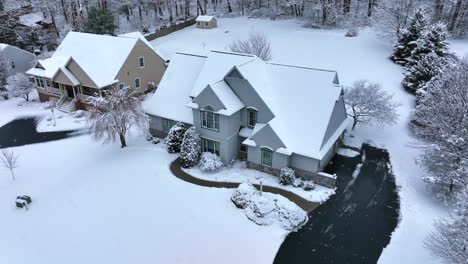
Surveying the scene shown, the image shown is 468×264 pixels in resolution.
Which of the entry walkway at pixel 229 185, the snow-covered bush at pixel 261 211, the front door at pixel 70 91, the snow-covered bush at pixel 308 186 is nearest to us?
the snow-covered bush at pixel 261 211

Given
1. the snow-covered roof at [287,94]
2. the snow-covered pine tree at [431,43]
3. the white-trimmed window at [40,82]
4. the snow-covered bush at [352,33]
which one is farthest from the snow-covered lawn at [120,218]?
the snow-covered bush at [352,33]

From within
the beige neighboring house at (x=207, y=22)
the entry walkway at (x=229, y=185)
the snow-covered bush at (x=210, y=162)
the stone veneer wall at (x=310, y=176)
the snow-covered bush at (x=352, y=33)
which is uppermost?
the beige neighboring house at (x=207, y=22)

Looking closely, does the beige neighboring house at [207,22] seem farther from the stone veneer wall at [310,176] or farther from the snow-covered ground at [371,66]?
the stone veneer wall at [310,176]

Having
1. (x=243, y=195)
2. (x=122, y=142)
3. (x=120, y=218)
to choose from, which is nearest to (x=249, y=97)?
(x=243, y=195)

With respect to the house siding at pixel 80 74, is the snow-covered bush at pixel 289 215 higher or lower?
lower

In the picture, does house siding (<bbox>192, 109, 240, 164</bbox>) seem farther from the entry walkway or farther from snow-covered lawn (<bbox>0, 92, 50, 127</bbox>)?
snow-covered lawn (<bbox>0, 92, 50, 127</bbox>)

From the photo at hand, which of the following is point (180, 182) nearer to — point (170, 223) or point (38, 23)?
point (170, 223)
